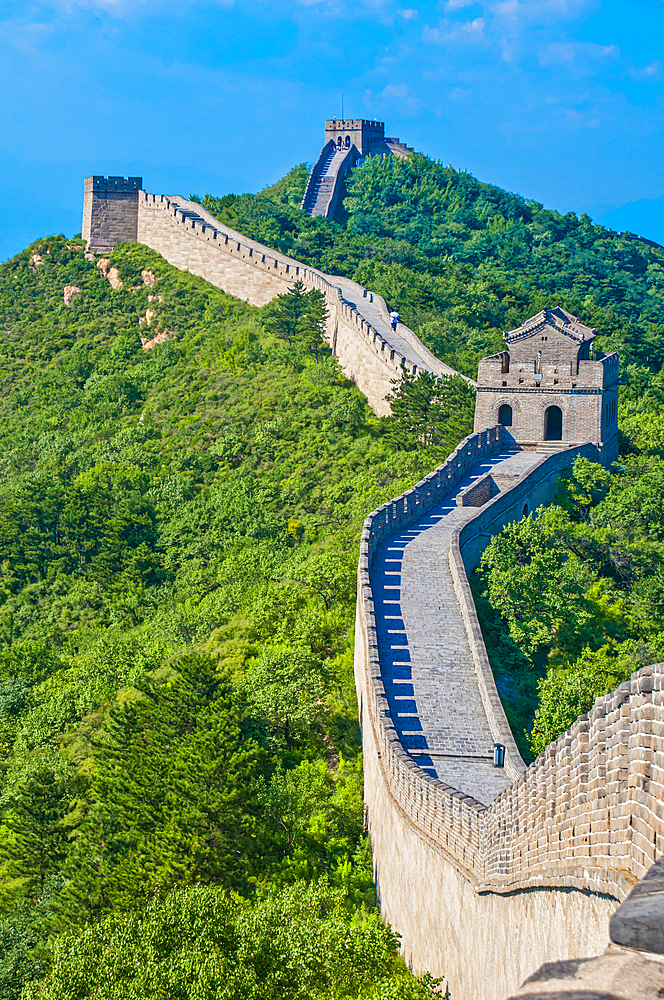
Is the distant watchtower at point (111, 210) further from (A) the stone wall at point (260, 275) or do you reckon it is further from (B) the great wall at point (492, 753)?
(B) the great wall at point (492, 753)

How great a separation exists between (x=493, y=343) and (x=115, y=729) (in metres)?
28.6

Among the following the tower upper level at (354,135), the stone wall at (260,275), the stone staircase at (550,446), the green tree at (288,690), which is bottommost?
the green tree at (288,690)

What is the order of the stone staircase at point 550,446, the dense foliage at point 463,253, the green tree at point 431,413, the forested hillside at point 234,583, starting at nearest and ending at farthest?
the forested hillside at point 234,583
the stone staircase at point 550,446
the green tree at point 431,413
the dense foliage at point 463,253

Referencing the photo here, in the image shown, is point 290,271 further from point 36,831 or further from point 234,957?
point 234,957

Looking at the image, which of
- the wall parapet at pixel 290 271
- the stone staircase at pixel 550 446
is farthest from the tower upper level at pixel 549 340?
the wall parapet at pixel 290 271

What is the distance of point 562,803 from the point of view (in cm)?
742

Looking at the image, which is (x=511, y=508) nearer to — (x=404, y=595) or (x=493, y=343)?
(x=404, y=595)

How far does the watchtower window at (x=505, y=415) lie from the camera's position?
104ft

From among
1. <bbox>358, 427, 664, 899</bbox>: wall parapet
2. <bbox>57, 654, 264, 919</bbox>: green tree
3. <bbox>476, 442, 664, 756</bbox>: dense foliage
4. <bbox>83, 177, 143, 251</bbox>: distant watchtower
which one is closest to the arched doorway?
<bbox>476, 442, 664, 756</bbox>: dense foliage

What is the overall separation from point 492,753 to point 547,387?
711 inches

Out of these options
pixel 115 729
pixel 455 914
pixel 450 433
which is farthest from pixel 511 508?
pixel 455 914

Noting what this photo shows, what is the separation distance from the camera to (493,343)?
44.0 metres

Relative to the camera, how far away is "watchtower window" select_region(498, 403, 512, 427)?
31.8 metres

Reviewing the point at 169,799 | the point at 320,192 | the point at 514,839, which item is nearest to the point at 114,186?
the point at 320,192
